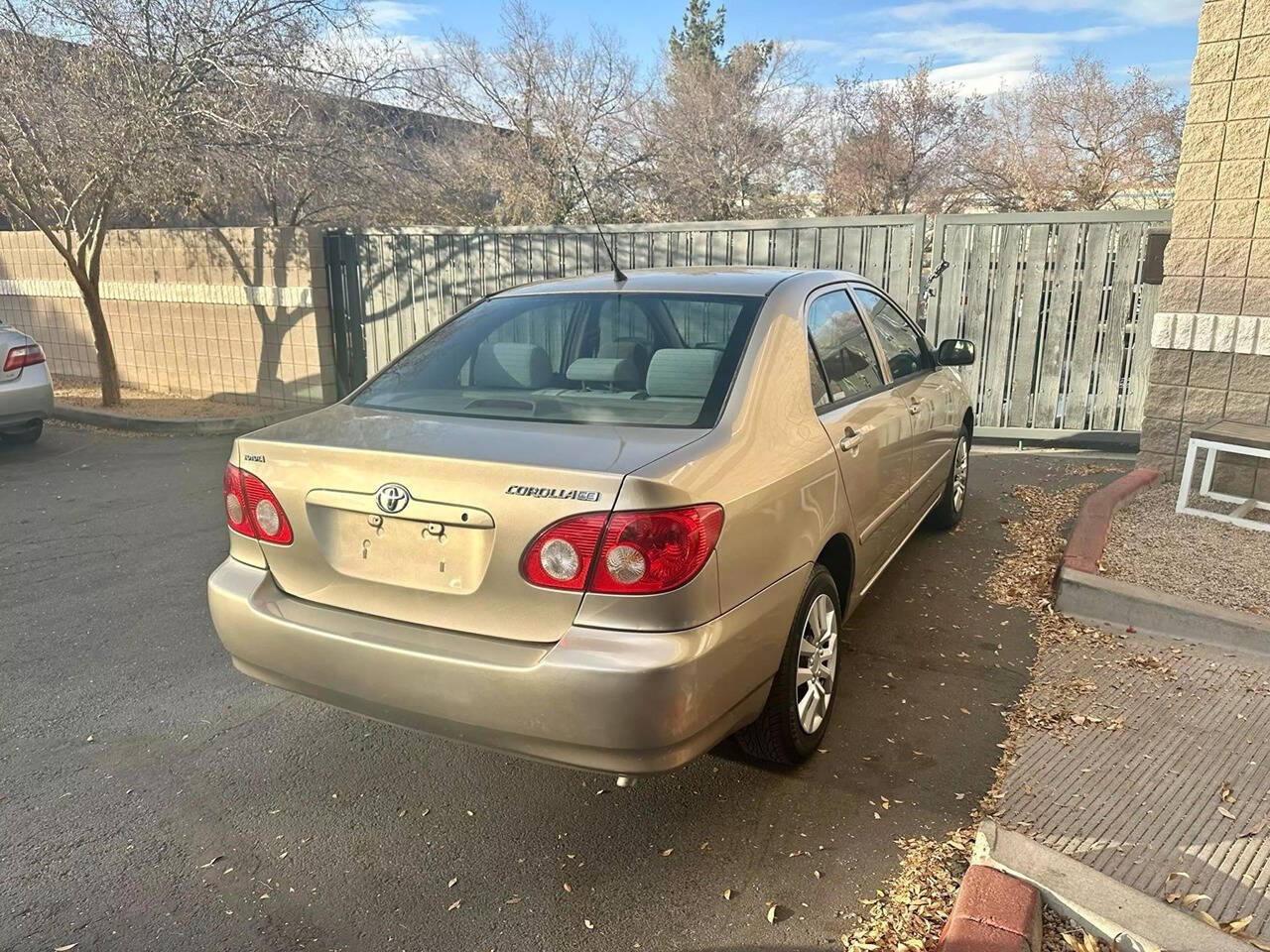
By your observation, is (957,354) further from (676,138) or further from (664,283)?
(676,138)

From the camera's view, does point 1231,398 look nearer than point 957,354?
No

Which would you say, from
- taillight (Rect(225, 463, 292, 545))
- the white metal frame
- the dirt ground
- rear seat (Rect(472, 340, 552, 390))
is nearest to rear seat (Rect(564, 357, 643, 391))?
rear seat (Rect(472, 340, 552, 390))

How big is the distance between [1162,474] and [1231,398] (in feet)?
2.11

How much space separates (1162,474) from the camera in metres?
6.22

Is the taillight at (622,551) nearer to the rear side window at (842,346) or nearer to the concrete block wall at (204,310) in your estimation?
the rear side window at (842,346)

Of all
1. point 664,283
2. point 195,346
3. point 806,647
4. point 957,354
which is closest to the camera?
point 806,647

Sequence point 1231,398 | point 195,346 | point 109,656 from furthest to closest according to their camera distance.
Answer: point 195,346 → point 1231,398 → point 109,656

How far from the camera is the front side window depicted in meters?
4.37

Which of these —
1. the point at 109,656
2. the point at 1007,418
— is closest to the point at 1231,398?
the point at 1007,418

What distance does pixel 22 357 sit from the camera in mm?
7984

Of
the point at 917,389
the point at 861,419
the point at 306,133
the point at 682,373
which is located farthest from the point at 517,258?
the point at 682,373

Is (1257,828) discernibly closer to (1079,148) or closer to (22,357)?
(22,357)

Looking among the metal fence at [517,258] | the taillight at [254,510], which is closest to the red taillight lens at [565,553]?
the taillight at [254,510]

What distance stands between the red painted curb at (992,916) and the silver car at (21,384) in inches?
337
